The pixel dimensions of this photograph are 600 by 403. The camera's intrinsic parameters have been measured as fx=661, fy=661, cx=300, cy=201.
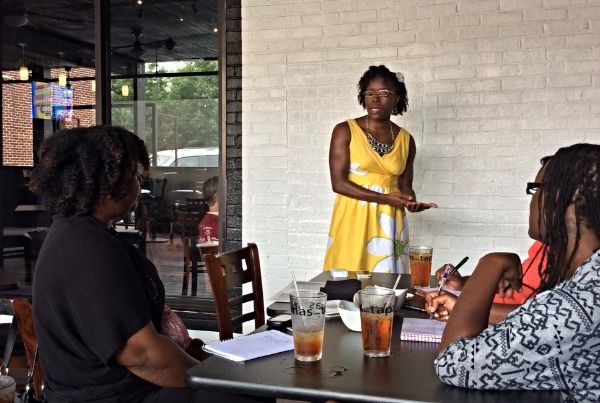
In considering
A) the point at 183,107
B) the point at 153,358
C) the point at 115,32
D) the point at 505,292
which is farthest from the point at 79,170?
the point at 115,32

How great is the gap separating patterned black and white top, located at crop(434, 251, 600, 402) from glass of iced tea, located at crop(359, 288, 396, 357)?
230 mm

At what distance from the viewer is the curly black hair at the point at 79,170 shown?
1.73 meters

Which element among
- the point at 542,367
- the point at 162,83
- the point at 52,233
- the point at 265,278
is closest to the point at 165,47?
the point at 162,83

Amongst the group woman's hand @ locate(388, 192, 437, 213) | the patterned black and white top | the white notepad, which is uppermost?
woman's hand @ locate(388, 192, 437, 213)

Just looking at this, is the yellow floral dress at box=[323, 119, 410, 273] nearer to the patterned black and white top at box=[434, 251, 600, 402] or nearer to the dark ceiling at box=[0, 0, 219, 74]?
the dark ceiling at box=[0, 0, 219, 74]

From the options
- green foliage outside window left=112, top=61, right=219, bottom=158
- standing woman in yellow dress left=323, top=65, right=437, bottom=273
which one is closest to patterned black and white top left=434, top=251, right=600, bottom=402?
standing woman in yellow dress left=323, top=65, right=437, bottom=273

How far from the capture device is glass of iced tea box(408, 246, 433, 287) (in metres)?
2.31

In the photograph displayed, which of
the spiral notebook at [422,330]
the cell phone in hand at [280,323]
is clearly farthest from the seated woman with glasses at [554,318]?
the cell phone in hand at [280,323]

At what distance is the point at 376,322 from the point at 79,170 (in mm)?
863

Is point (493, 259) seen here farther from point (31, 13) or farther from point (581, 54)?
point (31, 13)

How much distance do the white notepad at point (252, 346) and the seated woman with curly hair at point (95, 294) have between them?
0.17 m

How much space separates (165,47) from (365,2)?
1.40 meters

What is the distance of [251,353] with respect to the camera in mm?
1528

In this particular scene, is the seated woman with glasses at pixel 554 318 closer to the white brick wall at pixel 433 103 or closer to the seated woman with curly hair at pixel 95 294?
the seated woman with curly hair at pixel 95 294
